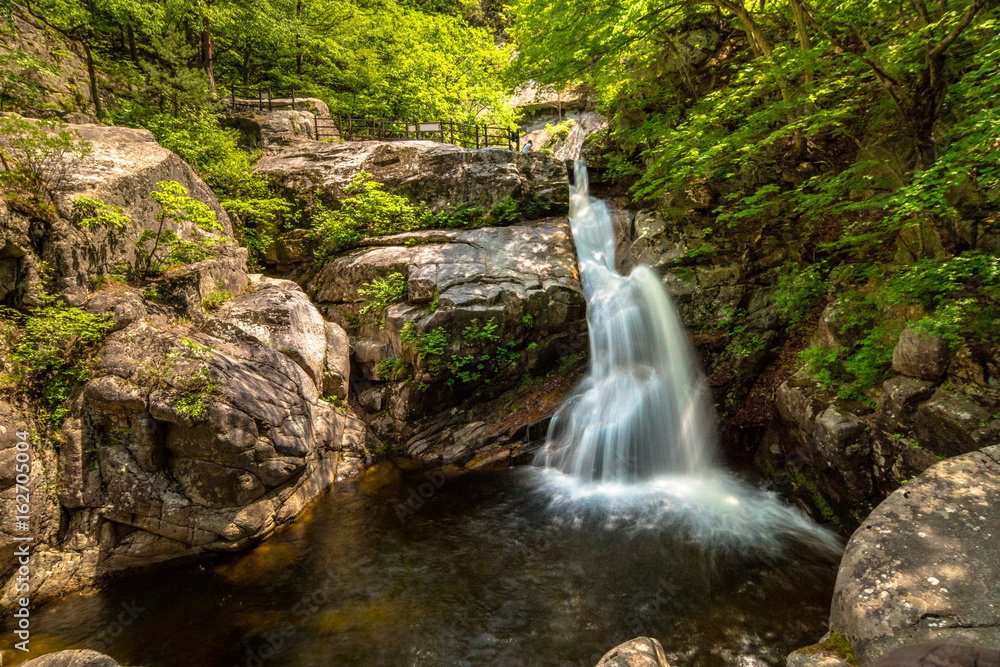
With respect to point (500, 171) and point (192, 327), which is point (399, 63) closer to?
point (500, 171)

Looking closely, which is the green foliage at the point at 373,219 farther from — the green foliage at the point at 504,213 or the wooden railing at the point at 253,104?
the wooden railing at the point at 253,104

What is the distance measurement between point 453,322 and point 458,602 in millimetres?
5320

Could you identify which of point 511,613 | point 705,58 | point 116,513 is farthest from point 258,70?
point 511,613

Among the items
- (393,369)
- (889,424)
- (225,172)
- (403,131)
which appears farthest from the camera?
(403,131)

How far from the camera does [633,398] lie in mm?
8312

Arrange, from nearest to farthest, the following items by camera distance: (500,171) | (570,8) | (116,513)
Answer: (116,513) < (570,8) < (500,171)

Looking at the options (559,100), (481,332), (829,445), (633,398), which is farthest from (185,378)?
(559,100)

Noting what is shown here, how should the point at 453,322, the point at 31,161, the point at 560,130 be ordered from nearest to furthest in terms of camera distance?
the point at 31,161 → the point at 453,322 → the point at 560,130

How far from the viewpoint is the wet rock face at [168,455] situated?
17.0 ft

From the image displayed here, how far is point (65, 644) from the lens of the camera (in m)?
4.23

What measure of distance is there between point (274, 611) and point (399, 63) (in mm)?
18137

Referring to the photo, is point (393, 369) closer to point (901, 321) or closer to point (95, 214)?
point (95, 214)

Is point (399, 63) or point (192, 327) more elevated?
point (399, 63)

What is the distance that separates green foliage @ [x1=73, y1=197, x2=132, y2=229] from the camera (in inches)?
235
